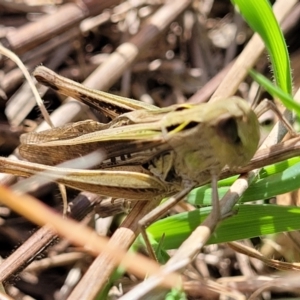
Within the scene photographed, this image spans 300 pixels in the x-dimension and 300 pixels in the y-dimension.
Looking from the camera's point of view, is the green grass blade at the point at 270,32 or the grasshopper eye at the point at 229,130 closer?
the grasshopper eye at the point at 229,130

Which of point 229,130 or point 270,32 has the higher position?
point 270,32

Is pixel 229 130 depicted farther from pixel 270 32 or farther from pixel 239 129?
pixel 270 32

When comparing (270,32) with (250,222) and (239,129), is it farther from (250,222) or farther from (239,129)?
(250,222)

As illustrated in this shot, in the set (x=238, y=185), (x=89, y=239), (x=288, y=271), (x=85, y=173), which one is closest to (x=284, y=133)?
(x=238, y=185)

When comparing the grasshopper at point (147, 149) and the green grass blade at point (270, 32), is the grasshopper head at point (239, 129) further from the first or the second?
the green grass blade at point (270, 32)

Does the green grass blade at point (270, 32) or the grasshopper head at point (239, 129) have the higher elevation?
the green grass blade at point (270, 32)

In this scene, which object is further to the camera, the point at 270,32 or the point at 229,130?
the point at 270,32

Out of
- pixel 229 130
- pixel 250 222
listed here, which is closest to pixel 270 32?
pixel 229 130

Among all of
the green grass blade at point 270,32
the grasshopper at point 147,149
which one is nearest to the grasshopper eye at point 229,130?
the grasshopper at point 147,149
